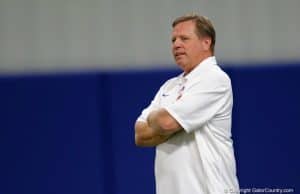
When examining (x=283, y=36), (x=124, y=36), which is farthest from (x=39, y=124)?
(x=283, y=36)

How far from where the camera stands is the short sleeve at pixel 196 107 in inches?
72.1

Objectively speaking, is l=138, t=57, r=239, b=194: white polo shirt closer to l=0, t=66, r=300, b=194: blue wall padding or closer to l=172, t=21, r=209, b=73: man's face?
l=172, t=21, r=209, b=73: man's face

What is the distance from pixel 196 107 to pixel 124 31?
5.20 feet

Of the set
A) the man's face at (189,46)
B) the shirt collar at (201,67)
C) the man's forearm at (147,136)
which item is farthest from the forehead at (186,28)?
the man's forearm at (147,136)

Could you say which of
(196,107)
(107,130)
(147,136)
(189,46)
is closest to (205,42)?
(189,46)

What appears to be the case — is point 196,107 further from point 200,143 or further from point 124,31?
point 124,31

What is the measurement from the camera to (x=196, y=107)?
1837mm

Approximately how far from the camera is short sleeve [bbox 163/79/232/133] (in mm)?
1832

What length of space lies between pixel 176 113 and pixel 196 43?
296mm

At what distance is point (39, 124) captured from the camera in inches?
125

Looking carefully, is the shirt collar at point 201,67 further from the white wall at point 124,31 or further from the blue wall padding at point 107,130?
the white wall at point 124,31

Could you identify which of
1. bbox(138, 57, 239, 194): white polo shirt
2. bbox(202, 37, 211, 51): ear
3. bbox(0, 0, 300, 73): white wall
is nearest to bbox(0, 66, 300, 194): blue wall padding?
bbox(0, 0, 300, 73): white wall

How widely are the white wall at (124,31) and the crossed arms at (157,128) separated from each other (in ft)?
4.20

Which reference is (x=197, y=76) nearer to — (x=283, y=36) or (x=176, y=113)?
(x=176, y=113)
